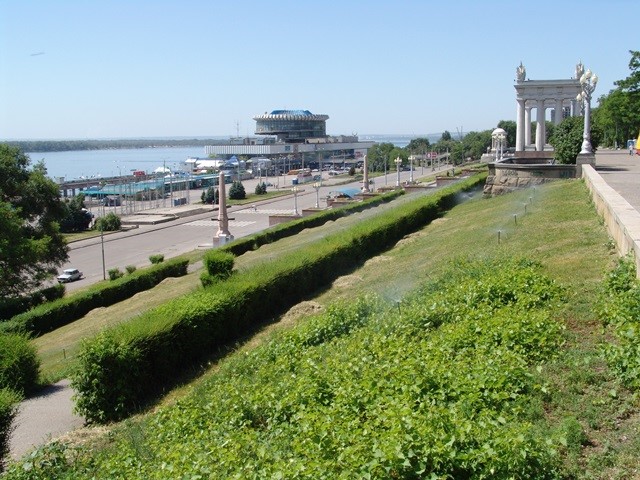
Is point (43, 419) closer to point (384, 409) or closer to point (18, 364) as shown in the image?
point (18, 364)

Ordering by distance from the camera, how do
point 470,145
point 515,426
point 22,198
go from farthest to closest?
point 470,145 < point 22,198 < point 515,426

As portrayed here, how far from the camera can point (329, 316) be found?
38.4ft

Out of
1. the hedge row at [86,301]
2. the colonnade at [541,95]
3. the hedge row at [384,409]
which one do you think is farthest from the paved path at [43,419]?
the colonnade at [541,95]

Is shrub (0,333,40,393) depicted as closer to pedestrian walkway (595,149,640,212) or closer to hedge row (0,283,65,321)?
hedge row (0,283,65,321)

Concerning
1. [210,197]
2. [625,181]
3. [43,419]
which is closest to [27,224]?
[43,419]

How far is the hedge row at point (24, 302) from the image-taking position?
2392 cm

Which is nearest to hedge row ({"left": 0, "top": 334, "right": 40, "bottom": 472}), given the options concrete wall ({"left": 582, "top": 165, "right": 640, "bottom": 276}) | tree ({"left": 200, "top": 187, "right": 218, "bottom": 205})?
concrete wall ({"left": 582, "top": 165, "right": 640, "bottom": 276})

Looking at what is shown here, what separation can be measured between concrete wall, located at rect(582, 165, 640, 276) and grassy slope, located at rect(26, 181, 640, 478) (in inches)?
11.1

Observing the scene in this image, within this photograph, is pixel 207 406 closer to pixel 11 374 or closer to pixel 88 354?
pixel 88 354

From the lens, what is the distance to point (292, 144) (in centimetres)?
15912

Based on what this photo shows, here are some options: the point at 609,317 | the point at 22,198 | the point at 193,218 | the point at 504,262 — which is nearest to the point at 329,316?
the point at 504,262

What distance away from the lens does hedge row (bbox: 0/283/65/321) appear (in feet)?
78.5

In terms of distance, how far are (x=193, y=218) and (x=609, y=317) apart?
185ft

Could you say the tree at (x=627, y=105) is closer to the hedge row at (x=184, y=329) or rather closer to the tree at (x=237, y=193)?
the hedge row at (x=184, y=329)
